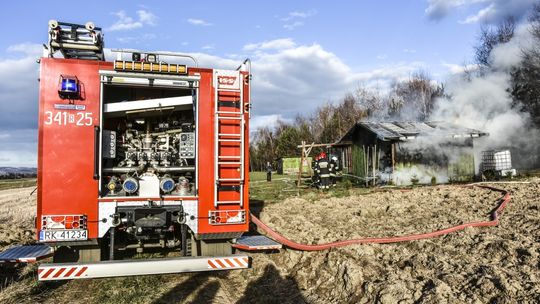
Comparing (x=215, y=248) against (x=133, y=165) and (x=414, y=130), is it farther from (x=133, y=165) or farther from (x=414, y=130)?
(x=414, y=130)

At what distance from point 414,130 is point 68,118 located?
60.7 feet

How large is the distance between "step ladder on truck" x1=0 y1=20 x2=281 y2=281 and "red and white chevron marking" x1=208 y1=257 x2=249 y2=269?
1cm

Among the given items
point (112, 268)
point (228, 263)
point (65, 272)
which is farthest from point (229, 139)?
point (65, 272)

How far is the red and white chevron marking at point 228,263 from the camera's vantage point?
5.41m

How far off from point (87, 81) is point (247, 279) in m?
3.64

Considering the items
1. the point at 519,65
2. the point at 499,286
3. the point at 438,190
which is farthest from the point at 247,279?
the point at 519,65

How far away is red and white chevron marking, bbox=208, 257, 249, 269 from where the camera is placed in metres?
5.41

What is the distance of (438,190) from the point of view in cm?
1198

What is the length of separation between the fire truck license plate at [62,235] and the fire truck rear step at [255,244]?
206cm

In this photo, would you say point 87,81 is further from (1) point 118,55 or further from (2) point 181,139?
(2) point 181,139

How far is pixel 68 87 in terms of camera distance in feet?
17.1

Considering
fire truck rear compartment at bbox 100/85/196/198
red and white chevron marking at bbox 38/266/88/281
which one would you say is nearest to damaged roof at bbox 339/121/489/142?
fire truck rear compartment at bbox 100/85/196/198

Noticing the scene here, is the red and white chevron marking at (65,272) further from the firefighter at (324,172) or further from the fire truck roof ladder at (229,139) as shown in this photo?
the firefighter at (324,172)

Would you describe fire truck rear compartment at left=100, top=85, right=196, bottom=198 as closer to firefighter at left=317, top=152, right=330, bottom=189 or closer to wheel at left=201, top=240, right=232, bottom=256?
wheel at left=201, top=240, right=232, bottom=256
